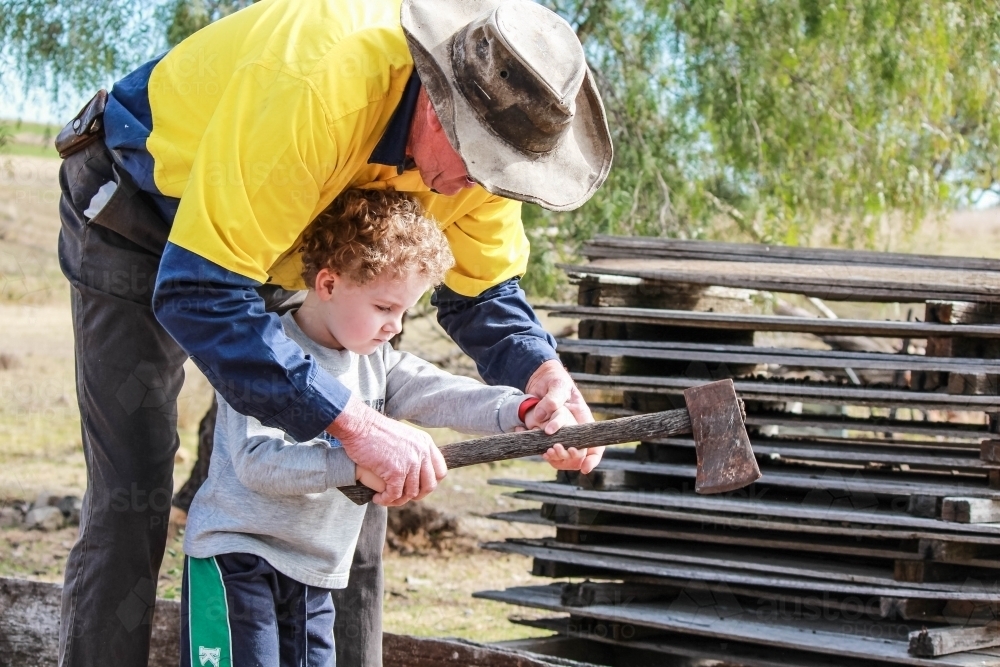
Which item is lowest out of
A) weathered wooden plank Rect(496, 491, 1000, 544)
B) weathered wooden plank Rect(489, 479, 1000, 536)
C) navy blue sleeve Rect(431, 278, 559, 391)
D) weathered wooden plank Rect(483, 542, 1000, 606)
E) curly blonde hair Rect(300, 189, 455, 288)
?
weathered wooden plank Rect(483, 542, 1000, 606)

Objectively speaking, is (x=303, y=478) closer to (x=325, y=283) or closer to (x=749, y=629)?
(x=325, y=283)

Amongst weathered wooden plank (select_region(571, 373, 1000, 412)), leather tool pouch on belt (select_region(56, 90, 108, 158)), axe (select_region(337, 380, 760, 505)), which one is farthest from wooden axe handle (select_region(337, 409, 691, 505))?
weathered wooden plank (select_region(571, 373, 1000, 412))

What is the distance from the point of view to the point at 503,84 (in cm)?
243

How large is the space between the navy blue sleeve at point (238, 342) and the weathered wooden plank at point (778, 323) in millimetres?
2543

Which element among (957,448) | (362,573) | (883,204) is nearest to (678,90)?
(883,204)

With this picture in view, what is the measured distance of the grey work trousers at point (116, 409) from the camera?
9.27 feet

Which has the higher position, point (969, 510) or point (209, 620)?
point (969, 510)

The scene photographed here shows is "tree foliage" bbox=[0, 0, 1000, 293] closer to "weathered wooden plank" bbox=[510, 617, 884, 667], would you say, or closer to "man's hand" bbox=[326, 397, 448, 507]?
"weathered wooden plank" bbox=[510, 617, 884, 667]

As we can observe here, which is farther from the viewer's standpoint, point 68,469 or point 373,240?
point 68,469

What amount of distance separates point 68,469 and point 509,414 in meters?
7.14

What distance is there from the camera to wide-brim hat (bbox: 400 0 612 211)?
2416 millimetres

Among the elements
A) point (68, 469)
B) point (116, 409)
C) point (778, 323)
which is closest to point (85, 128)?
point (116, 409)

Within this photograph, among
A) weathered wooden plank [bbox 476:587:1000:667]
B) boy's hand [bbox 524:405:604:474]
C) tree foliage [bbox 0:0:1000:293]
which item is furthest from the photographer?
tree foliage [bbox 0:0:1000:293]

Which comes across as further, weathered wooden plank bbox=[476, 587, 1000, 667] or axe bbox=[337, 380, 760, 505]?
weathered wooden plank bbox=[476, 587, 1000, 667]
